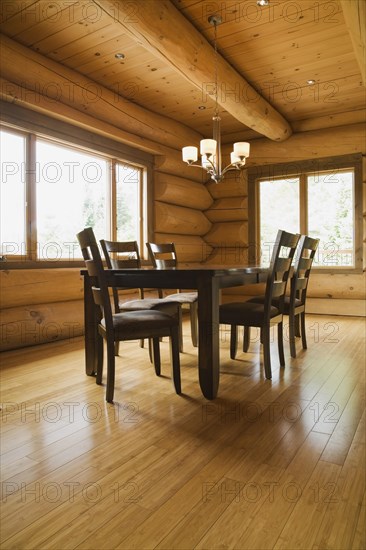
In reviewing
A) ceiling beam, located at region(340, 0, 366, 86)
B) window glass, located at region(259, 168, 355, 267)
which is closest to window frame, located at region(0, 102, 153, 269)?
window glass, located at region(259, 168, 355, 267)

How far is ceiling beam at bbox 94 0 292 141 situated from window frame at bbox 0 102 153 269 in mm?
1348

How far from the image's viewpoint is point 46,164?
3971 mm

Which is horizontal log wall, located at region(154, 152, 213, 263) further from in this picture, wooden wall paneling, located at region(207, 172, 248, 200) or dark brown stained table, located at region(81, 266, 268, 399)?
dark brown stained table, located at region(81, 266, 268, 399)

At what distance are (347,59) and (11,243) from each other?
13.1ft

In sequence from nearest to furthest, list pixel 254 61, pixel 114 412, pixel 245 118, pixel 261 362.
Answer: pixel 114 412 < pixel 261 362 < pixel 254 61 < pixel 245 118

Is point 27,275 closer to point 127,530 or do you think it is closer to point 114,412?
point 114,412

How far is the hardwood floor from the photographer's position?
43.9 inches

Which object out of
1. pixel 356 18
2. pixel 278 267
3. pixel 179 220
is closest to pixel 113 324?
pixel 278 267

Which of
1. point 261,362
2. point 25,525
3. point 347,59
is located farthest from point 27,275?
point 347,59

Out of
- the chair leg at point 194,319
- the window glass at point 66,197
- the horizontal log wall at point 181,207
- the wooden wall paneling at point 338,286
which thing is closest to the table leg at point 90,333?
the chair leg at point 194,319

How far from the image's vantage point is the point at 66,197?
4.23m

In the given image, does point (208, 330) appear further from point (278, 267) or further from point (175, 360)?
point (278, 267)

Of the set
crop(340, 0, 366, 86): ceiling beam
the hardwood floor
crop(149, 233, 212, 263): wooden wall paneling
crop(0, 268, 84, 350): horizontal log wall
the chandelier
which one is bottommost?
the hardwood floor

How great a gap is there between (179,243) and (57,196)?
2.28 metres
